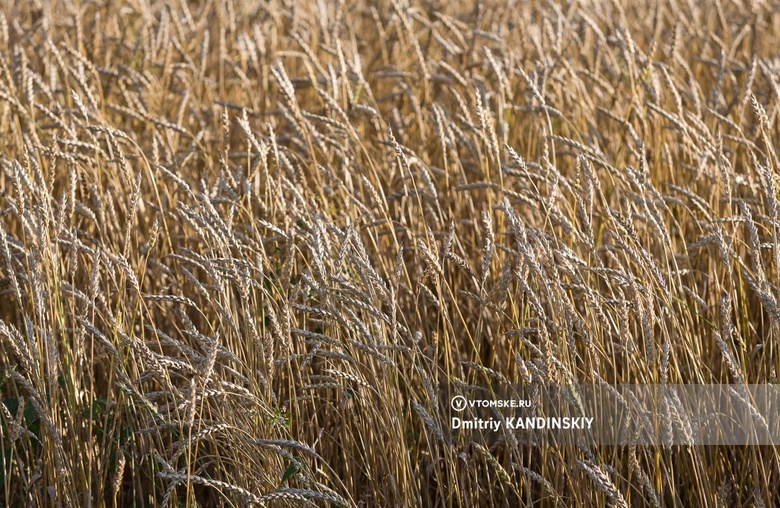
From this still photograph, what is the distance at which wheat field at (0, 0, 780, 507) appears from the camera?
125cm

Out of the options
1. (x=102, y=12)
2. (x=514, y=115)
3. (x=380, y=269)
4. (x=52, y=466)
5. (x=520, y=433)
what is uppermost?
(x=102, y=12)

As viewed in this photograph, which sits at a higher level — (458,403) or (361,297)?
(361,297)

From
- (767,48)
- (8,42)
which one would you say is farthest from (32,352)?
(767,48)

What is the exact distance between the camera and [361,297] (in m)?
1.31

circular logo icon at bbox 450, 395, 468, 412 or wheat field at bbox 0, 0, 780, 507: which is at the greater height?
wheat field at bbox 0, 0, 780, 507

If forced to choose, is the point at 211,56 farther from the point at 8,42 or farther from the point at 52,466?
the point at 52,466

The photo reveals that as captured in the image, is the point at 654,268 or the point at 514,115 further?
the point at 514,115

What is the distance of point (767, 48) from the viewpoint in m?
3.38

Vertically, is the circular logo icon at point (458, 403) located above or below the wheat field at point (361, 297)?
below

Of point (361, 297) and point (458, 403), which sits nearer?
point (361, 297)

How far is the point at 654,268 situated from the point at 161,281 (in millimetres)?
1130

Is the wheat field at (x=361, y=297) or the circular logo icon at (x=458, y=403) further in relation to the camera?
the circular logo icon at (x=458, y=403)

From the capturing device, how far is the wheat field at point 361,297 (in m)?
1.25

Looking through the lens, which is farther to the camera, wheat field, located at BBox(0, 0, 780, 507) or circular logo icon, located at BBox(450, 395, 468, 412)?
circular logo icon, located at BBox(450, 395, 468, 412)
